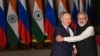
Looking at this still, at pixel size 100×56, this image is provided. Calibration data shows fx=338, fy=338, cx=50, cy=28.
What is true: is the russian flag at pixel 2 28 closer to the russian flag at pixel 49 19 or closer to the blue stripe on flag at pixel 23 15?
the blue stripe on flag at pixel 23 15

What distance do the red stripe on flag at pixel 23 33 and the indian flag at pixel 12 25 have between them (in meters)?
0.12

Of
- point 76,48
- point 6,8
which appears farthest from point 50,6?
point 76,48

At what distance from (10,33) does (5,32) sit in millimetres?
138

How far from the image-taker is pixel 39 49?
938 centimetres

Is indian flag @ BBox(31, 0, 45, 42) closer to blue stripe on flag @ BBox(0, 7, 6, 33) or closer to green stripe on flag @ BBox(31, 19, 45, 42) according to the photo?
green stripe on flag @ BBox(31, 19, 45, 42)

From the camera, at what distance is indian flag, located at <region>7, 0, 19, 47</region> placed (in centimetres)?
902

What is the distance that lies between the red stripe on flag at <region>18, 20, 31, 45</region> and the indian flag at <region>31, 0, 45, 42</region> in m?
0.19

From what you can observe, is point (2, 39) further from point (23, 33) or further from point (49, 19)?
point (49, 19)

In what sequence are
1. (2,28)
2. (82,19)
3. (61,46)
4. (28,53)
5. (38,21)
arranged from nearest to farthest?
(61,46) < (82,19) < (28,53) < (2,28) < (38,21)

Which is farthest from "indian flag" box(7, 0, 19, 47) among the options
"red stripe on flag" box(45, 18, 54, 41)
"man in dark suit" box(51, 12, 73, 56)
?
"man in dark suit" box(51, 12, 73, 56)

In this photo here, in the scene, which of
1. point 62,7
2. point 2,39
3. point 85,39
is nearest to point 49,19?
point 62,7

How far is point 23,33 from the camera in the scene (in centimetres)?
912

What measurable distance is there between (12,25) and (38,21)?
0.71 meters

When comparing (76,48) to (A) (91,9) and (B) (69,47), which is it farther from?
(A) (91,9)
